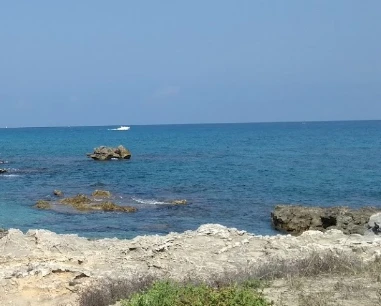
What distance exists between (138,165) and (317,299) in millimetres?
53820

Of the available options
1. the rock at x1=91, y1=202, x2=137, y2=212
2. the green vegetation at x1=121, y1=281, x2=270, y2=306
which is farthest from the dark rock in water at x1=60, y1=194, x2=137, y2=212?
the green vegetation at x1=121, y1=281, x2=270, y2=306

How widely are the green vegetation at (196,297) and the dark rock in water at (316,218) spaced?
56.9 ft

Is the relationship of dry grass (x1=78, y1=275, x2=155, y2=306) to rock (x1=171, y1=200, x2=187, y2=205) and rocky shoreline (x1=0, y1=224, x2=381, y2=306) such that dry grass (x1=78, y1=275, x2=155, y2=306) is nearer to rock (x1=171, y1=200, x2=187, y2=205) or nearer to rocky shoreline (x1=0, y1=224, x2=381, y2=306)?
rocky shoreline (x1=0, y1=224, x2=381, y2=306)

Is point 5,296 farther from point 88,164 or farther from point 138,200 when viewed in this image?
point 88,164

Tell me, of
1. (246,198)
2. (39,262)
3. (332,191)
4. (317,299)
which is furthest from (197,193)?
(317,299)

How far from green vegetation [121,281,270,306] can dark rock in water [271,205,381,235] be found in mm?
17343

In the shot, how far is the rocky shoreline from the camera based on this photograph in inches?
438

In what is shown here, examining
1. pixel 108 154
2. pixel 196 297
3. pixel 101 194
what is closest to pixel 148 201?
pixel 101 194

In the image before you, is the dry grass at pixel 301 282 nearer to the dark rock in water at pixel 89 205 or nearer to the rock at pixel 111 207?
the rock at pixel 111 207

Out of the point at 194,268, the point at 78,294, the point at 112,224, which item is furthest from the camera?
the point at 112,224

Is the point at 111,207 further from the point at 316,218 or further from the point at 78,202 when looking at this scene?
the point at 316,218

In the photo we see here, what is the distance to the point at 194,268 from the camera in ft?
37.4

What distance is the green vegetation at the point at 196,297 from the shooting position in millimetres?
7113

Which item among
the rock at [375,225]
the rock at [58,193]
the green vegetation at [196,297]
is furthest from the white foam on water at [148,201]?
the green vegetation at [196,297]
